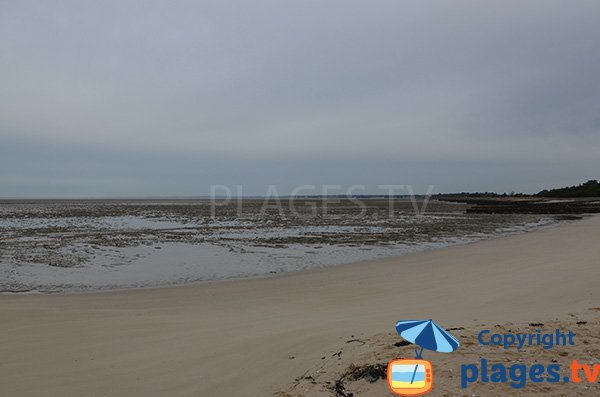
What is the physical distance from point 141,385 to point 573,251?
16.4 meters

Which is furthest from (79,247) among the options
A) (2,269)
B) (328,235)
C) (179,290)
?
(328,235)

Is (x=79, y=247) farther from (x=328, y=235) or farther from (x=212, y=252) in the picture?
(x=328, y=235)

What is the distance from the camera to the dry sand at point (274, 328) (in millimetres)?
4555

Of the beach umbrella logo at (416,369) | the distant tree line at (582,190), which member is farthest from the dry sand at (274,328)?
the distant tree line at (582,190)

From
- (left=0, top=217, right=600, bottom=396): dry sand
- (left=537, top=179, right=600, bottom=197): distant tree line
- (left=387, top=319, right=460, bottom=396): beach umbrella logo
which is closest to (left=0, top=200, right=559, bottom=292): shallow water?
(left=0, top=217, right=600, bottom=396): dry sand

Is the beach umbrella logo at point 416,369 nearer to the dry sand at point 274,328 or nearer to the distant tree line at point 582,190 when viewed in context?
the dry sand at point 274,328

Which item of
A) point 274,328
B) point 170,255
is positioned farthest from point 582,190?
point 274,328

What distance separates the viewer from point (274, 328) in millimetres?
6816

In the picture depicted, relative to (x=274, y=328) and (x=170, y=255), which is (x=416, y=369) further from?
(x=170, y=255)

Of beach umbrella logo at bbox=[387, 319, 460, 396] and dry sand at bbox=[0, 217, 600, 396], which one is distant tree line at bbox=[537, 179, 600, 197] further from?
beach umbrella logo at bbox=[387, 319, 460, 396]

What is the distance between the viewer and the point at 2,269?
13758 millimetres

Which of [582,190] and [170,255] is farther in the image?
[582,190]

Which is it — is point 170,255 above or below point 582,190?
below

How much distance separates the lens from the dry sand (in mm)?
4555
